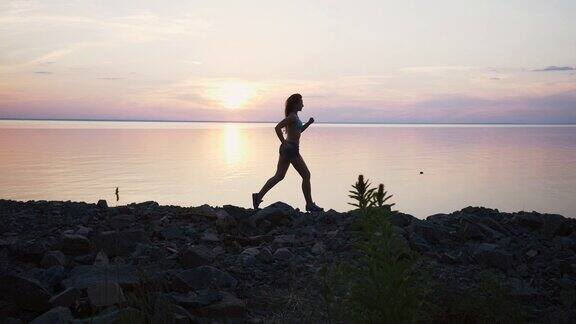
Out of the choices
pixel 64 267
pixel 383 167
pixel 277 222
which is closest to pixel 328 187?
pixel 383 167

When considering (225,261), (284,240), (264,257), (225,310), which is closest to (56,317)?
(225,310)

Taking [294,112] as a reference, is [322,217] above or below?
below

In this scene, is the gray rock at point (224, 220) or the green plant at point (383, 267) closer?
the green plant at point (383, 267)

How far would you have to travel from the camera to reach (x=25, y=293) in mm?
5668

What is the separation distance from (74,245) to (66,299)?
235cm

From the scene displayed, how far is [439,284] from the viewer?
616 cm

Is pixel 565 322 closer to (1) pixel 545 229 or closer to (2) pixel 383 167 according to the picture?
(1) pixel 545 229

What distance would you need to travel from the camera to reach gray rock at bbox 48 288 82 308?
5.52 m

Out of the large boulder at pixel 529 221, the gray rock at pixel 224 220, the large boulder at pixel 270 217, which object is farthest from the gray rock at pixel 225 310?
the large boulder at pixel 529 221

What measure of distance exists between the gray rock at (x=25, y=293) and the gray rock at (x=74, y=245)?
202 centimetres

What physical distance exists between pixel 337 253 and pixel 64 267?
3725mm

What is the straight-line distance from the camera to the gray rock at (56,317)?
4.99 m

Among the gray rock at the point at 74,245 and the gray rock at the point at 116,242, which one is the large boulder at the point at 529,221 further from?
the gray rock at the point at 74,245

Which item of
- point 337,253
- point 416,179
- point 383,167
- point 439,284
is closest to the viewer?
point 439,284
